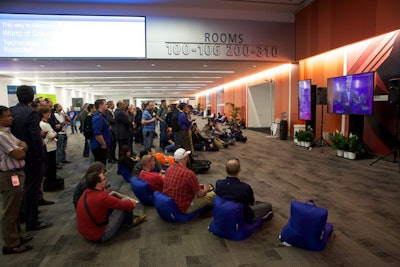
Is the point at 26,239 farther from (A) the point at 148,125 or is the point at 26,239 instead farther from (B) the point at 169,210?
(A) the point at 148,125

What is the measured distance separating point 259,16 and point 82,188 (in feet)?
27.7

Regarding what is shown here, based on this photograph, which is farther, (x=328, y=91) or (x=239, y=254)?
(x=328, y=91)

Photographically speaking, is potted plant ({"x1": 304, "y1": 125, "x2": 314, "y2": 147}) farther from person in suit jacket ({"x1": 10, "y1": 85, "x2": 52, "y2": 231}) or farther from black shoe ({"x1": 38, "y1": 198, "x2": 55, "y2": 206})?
person in suit jacket ({"x1": 10, "y1": 85, "x2": 52, "y2": 231})

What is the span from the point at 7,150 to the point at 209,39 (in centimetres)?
754

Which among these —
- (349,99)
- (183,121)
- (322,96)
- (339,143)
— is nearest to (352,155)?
(339,143)

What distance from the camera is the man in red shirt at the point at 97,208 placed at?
2.91m

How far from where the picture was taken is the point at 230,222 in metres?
3.05

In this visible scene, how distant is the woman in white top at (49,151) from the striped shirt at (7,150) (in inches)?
76.3

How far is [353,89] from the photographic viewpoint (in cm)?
736

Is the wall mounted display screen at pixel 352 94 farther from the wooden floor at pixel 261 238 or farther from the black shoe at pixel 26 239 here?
the black shoe at pixel 26 239

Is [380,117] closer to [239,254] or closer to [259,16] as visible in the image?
[259,16]

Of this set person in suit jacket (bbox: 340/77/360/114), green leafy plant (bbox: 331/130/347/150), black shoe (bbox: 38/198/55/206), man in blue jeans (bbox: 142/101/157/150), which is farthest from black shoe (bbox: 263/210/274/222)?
person in suit jacket (bbox: 340/77/360/114)

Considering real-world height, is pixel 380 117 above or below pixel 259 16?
below

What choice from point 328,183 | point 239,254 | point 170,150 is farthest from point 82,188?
point 170,150
